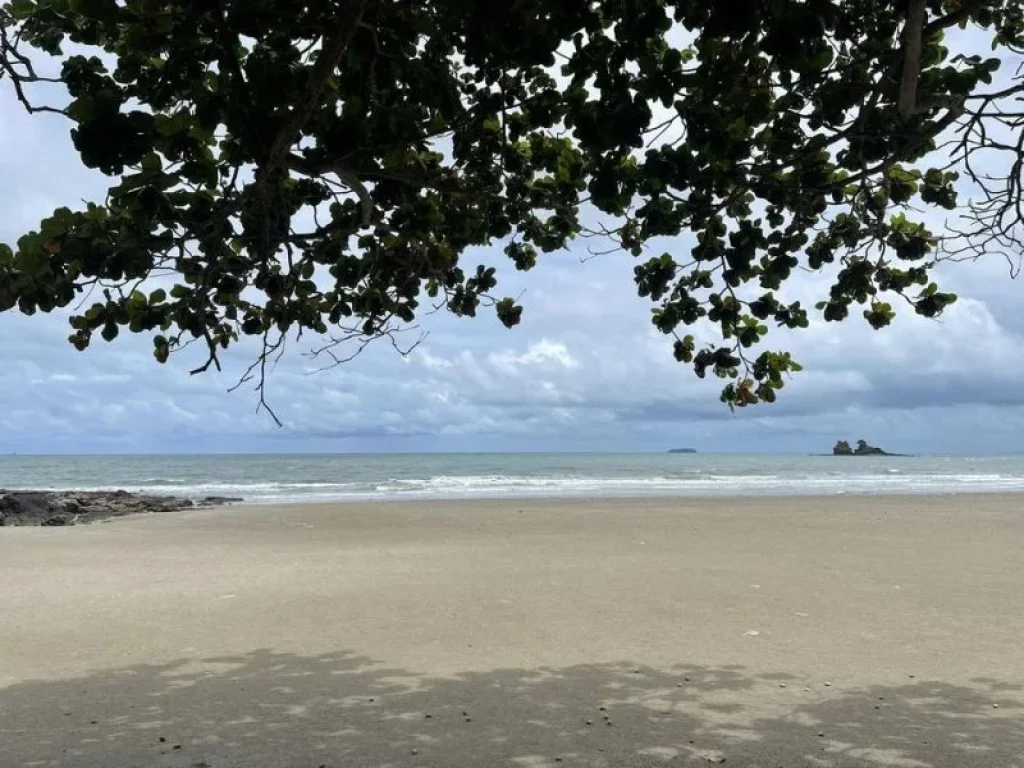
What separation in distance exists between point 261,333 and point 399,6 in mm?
2870

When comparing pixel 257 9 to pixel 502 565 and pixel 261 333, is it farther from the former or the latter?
pixel 502 565

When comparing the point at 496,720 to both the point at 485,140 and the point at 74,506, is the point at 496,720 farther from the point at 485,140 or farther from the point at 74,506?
the point at 74,506

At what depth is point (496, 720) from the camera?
4.80 metres

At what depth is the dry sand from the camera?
441 centimetres

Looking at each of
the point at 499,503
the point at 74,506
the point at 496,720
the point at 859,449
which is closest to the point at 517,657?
the point at 496,720

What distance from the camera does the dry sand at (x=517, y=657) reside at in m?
4.41

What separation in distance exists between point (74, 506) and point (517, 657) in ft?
66.5

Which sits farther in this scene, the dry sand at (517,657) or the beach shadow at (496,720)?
the dry sand at (517,657)

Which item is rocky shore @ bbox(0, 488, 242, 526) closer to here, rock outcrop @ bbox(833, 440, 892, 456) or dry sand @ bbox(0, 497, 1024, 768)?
dry sand @ bbox(0, 497, 1024, 768)

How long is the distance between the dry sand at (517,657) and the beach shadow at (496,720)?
20mm

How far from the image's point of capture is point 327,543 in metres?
15.2

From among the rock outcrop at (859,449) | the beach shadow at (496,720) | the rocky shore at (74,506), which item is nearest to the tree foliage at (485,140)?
the beach shadow at (496,720)

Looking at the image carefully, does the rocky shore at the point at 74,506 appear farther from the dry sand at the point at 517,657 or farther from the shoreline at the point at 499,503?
the dry sand at the point at 517,657

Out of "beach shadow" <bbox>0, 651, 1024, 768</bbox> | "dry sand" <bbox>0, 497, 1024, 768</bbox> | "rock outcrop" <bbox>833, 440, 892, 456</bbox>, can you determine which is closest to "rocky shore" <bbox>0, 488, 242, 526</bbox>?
"dry sand" <bbox>0, 497, 1024, 768</bbox>
